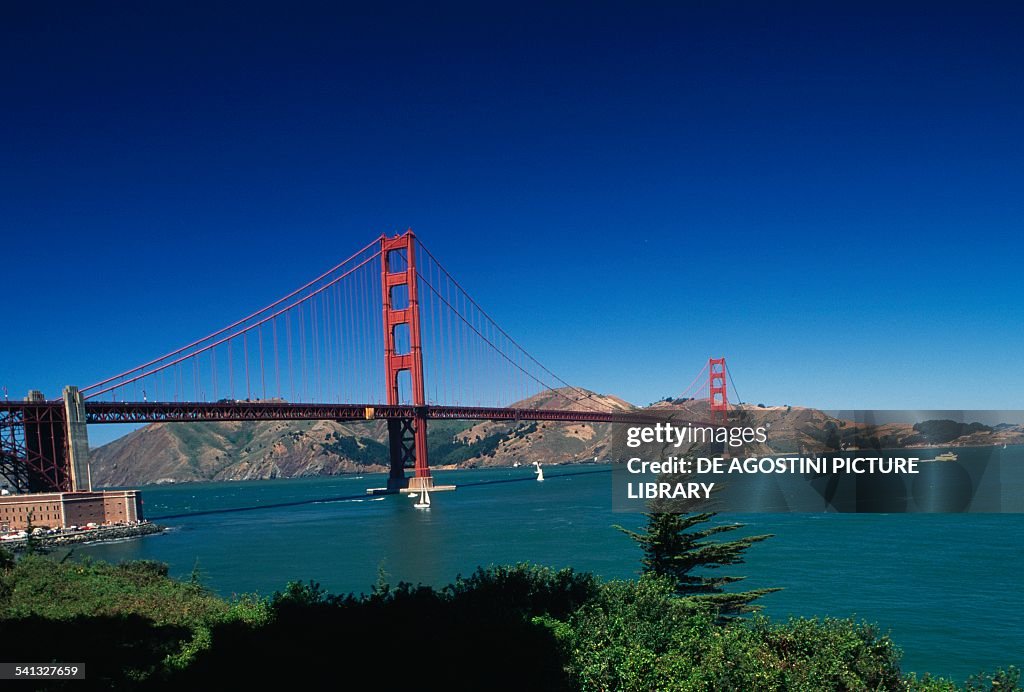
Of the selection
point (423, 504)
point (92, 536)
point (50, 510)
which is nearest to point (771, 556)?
point (423, 504)

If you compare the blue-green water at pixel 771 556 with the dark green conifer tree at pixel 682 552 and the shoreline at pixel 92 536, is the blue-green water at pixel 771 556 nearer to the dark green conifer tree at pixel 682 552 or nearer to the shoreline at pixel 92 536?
the shoreline at pixel 92 536

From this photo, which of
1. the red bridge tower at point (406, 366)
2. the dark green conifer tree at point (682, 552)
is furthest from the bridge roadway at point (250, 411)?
the dark green conifer tree at point (682, 552)

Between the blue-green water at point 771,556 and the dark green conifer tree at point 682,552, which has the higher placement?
the dark green conifer tree at point 682,552

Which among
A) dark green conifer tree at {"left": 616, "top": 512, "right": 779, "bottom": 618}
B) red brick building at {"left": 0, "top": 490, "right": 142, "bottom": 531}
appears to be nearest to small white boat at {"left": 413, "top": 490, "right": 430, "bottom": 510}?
red brick building at {"left": 0, "top": 490, "right": 142, "bottom": 531}

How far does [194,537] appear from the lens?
36.2m

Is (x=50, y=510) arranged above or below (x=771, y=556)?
Answer: above

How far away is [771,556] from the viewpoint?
23625 mm

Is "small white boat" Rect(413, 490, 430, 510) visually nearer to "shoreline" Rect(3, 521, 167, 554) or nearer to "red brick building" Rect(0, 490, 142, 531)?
"shoreline" Rect(3, 521, 167, 554)

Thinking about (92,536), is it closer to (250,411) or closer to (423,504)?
(250,411)

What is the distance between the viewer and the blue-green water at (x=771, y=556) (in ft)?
53.4

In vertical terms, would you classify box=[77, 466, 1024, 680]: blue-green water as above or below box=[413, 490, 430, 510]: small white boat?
above

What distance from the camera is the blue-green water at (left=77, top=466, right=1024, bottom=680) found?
16266 mm

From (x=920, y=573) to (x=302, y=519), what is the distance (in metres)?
32.9

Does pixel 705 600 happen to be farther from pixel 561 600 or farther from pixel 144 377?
pixel 144 377
